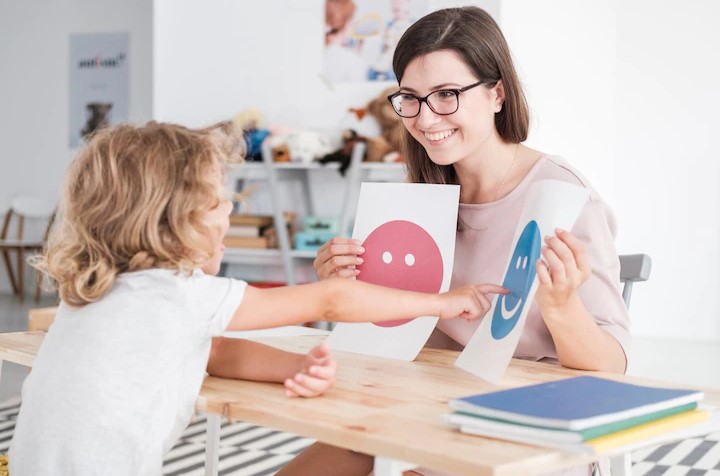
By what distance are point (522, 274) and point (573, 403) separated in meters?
0.36

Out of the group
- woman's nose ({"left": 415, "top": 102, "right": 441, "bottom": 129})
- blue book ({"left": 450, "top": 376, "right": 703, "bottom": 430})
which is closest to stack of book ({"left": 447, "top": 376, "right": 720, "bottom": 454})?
blue book ({"left": 450, "top": 376, "right": 703, "bottom": 430})

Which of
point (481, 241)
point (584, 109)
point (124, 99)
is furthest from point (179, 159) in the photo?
point (124, 99)

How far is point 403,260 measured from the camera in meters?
1.69

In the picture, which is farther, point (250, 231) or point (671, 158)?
point (671, 158)

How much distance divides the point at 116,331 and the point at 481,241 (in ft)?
2.57

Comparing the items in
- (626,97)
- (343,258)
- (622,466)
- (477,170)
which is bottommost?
(622,466)

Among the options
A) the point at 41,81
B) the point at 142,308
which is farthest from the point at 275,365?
the point at 41,81

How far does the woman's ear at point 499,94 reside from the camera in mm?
1775

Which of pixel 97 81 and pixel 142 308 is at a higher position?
pixel 97 81

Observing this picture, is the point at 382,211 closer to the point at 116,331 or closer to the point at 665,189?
the point at 116,331

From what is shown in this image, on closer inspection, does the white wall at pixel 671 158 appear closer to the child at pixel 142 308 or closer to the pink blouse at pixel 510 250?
the pink blouse at pixel 510 250

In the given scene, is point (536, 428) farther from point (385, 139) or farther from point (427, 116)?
point (385, 139)

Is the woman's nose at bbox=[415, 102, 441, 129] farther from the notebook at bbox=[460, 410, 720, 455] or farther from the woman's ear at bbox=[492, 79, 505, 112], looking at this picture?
the notebook at bbox=[460, 410, 720, 455]

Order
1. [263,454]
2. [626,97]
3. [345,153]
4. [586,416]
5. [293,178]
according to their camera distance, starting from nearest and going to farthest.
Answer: [586,416] < [263,454] < [345,153] < [293,178] < [626,97]
